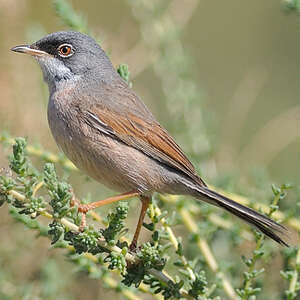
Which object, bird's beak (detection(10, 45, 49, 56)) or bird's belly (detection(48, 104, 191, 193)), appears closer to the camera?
bird's belly (detection(48, 104, 191, 193))

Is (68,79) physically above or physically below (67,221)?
above

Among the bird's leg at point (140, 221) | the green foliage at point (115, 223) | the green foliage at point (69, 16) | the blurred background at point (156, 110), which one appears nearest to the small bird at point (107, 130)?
the bird's leg at point (140, 221)

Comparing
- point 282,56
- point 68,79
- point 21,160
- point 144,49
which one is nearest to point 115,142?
point 68,79

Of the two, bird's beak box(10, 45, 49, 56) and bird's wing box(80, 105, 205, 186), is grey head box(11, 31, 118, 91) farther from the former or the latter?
bird's wing box(80, 105, 205, 186)

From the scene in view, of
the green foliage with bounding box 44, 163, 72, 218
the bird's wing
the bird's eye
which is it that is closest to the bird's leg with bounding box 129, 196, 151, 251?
the bird's wing

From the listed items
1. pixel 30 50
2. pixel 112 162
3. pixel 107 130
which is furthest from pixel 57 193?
pixel 30 50

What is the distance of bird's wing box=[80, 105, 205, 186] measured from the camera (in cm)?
389

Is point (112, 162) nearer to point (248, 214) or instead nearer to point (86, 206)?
point (86, 206)

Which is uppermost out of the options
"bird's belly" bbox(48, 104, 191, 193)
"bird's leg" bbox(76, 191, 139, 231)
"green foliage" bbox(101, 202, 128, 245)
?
"bird's belly" bbox(48, 104, 191, 193)

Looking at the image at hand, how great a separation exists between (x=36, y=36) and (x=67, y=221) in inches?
81.7

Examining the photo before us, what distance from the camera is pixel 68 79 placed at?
13.8ft

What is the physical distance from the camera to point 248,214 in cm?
343

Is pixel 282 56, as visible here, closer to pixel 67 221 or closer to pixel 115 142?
pixel 115 142

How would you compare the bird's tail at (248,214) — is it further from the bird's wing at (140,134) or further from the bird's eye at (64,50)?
the bird's eye at (64,50)
